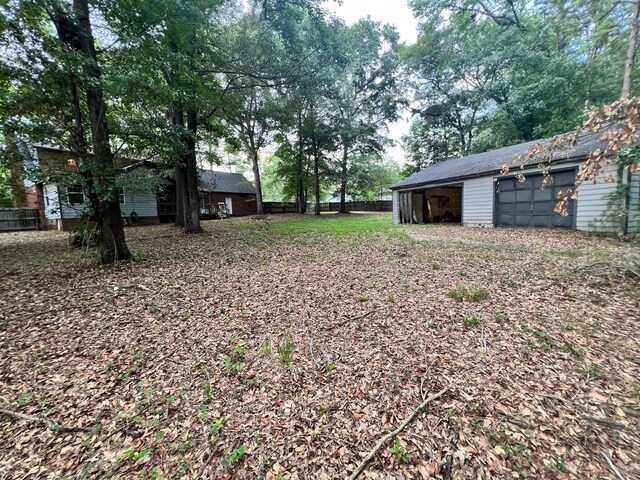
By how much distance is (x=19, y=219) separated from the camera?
48.5ft

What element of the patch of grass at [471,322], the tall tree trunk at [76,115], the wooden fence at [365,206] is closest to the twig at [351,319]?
the patch of grass at [471,322]

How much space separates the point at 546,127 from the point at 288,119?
1557cm

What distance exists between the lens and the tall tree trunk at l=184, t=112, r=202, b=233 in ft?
32.0

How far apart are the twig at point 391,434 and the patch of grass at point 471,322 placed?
112 centimetres

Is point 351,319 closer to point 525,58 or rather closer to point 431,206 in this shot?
point 431,206

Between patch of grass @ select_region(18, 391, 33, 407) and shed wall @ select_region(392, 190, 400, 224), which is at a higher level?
shed wall @ select_region(392, 190, 400, 224)

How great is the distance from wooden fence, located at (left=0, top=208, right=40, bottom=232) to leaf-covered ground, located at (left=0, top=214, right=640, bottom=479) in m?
15.5

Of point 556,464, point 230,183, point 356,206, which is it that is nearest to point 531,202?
point 556,464

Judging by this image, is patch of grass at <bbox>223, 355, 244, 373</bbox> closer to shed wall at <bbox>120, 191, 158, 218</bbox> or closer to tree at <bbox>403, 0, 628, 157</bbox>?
shed wall at <bbox>120, 191, 158, 218</bbox>


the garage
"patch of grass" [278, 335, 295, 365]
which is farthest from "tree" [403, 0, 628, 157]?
"patch of grass" [278, 335, 295, 365]

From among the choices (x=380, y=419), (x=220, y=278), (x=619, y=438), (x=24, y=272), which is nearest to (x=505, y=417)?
(x=619, y=438)

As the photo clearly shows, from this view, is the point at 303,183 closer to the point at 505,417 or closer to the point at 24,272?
the point at 24,272

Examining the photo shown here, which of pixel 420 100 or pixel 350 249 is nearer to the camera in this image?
pixel 350 249

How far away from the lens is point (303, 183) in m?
23.7
